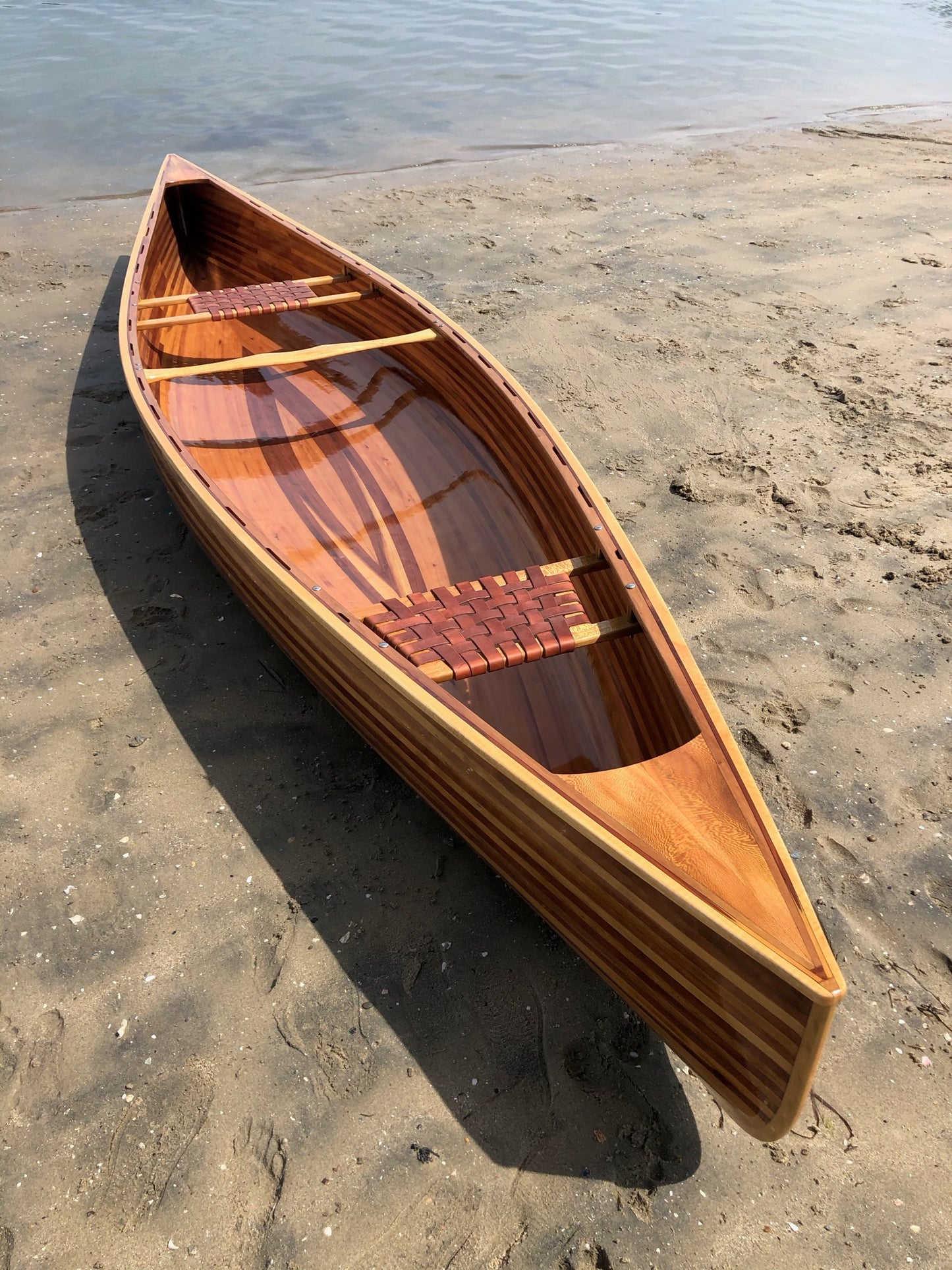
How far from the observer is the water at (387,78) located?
9.49 meters

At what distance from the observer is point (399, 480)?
394cm

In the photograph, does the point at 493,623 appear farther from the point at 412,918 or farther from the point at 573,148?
the point at 573,148

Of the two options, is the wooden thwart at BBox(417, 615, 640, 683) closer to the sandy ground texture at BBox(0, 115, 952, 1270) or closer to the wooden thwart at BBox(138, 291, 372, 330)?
the sandy ground texture at BBox(0, 115, 952, 1270)

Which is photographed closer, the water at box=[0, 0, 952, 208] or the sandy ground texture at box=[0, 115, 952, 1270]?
the sandy ground texture at box=[0, 115, 952, 1270]

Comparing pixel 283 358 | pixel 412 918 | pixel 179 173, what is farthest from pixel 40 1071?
pixel 179 173

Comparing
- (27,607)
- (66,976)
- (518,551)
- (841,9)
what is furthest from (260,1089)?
(841,9)

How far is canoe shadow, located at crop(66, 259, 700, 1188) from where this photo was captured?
2189 mm

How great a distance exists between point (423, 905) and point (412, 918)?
0.05 m

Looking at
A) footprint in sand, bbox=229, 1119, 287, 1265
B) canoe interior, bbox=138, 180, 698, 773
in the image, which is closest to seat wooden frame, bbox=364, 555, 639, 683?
canoe interior, bbox=138, 180, 698, 773

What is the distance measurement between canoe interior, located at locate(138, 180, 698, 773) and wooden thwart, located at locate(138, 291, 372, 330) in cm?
9

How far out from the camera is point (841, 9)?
17.2 meters

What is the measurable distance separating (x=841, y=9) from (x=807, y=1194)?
21167 mm

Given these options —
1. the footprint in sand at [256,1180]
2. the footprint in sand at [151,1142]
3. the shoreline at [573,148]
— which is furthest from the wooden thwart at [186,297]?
the shoreline at [573,148]

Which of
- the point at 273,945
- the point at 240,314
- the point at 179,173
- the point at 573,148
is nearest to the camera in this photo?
the point at 273,945
